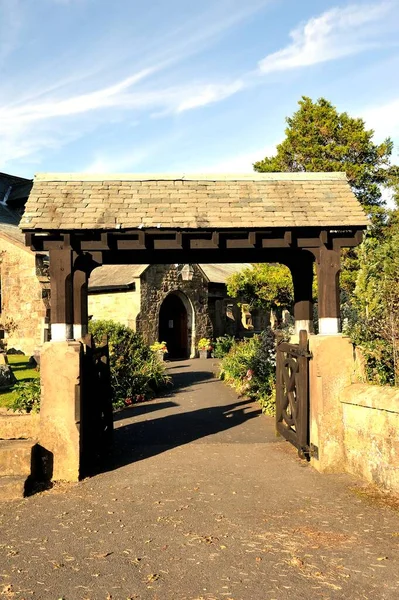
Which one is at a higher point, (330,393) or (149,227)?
(149,227)

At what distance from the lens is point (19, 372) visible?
15656 mm

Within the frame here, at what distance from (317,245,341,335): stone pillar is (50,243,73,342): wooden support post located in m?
3.53

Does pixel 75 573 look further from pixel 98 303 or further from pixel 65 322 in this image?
pixel 98 303

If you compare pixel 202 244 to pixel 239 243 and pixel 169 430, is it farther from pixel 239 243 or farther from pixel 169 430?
pixel 169 430

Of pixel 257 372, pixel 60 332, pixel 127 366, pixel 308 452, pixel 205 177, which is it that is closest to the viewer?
pixel 60 332

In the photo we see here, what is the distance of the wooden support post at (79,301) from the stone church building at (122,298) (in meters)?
11.5

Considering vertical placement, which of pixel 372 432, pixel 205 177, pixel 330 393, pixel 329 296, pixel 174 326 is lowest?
pixel 372 432

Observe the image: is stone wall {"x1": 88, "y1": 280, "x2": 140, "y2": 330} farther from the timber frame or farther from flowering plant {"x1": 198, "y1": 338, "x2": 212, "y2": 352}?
the timber frame

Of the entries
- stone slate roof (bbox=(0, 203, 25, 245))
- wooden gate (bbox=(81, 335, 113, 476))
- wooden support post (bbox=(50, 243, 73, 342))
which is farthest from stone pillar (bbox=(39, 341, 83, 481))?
stone slate roof (bbox=(0, 203, 25, 245))

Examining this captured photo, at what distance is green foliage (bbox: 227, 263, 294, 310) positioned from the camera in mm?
18281

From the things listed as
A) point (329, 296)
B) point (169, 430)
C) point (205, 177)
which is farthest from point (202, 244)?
point (169, 430)

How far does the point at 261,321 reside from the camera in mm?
29469

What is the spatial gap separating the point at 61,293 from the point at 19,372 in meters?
9.86

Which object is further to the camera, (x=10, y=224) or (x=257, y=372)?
(x=10, y=224)
